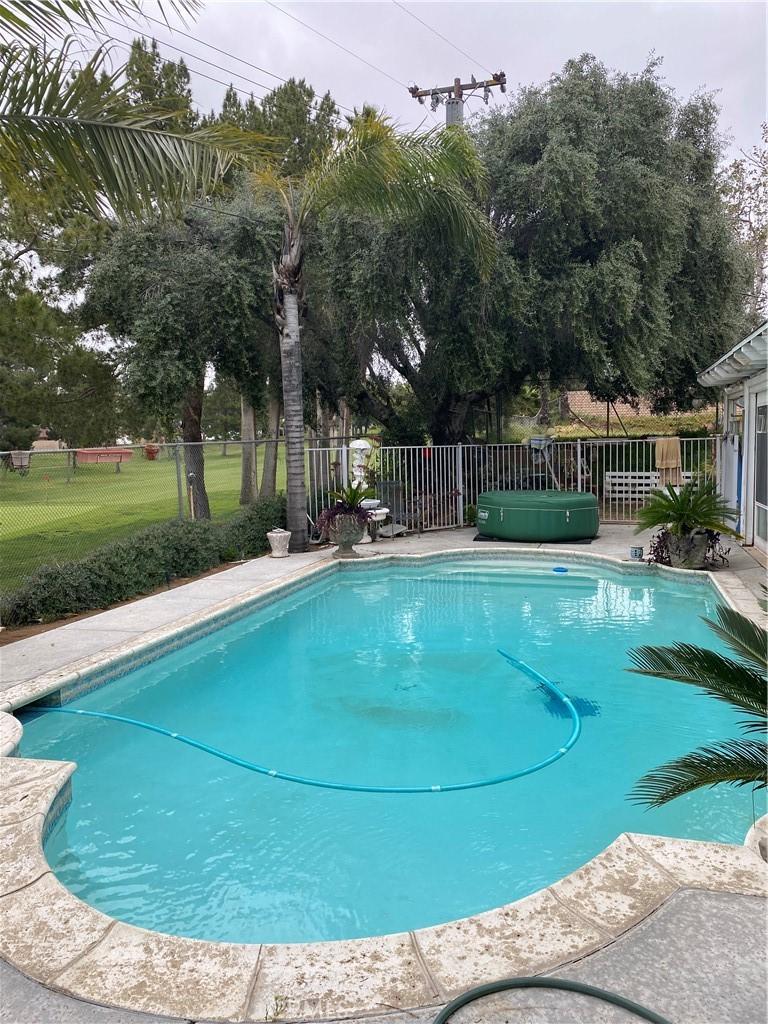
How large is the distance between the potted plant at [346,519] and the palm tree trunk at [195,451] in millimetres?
2289

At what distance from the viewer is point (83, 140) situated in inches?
203

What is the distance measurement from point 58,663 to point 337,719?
2.51m

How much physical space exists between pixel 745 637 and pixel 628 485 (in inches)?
578

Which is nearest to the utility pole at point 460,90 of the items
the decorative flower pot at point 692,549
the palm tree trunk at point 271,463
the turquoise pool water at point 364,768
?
the palm tree trunk at point 271,463

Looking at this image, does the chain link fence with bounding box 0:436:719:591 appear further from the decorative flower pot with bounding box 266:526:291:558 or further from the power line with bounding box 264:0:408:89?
the power line with bounding box 264:0:408:89

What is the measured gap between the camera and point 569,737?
546 cm

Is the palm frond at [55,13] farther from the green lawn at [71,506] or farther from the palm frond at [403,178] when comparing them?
the palm frond at [403,178]

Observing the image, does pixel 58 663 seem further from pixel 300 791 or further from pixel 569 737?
pixel 569 737

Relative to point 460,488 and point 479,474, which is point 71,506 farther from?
point 479,474

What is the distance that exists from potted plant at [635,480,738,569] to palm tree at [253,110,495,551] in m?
4.97

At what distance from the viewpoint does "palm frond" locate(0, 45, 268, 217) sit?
5.01 meters

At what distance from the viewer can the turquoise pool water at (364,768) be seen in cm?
362

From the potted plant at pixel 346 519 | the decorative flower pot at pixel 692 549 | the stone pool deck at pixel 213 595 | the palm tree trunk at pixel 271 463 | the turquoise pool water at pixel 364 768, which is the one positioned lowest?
the turquoise pool water at pixel 364 768

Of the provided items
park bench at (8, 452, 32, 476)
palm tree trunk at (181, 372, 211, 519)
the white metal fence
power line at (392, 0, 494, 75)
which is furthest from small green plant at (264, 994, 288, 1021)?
power line at (392, 0, 494, 75)
